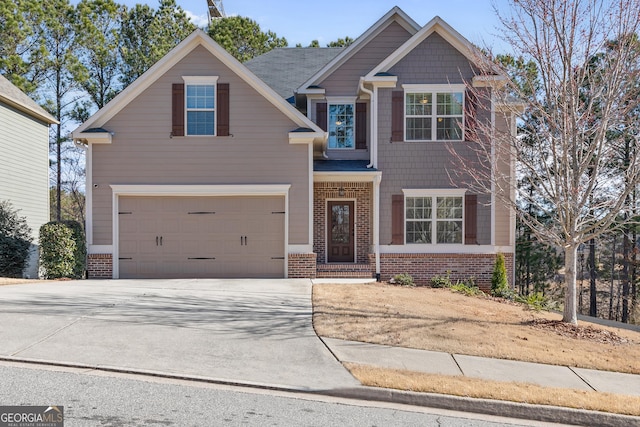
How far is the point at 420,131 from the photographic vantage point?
16500 millimetres

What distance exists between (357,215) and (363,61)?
5.29 m

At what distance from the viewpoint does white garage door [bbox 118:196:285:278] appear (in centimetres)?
1584

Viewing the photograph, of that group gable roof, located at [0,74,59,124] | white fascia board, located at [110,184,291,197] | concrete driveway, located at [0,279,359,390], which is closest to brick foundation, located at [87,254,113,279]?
white fascia board, located at [110,184,291,197]

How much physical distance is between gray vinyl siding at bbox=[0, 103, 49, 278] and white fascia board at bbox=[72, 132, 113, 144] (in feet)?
20.0

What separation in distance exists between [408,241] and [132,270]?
8281mm

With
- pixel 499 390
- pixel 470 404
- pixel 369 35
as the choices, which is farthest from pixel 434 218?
pixel 470 404

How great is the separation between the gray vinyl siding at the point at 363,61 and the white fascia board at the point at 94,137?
276 inches

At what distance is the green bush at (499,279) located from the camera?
15.5 meters

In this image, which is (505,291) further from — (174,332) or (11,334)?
(11,334)

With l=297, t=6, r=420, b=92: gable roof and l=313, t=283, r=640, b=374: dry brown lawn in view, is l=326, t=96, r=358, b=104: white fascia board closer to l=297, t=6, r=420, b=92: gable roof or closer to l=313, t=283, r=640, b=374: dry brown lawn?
l=297, t=6, r=420, b=92: gable roof

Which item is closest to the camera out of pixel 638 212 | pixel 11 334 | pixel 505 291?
pixel 11 334

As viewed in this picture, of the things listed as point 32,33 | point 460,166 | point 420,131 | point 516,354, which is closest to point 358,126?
point 420,131

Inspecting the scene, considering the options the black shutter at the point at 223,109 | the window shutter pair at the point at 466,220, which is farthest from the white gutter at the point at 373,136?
the black shutter at the point at 223,109

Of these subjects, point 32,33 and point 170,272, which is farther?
point 32,33
